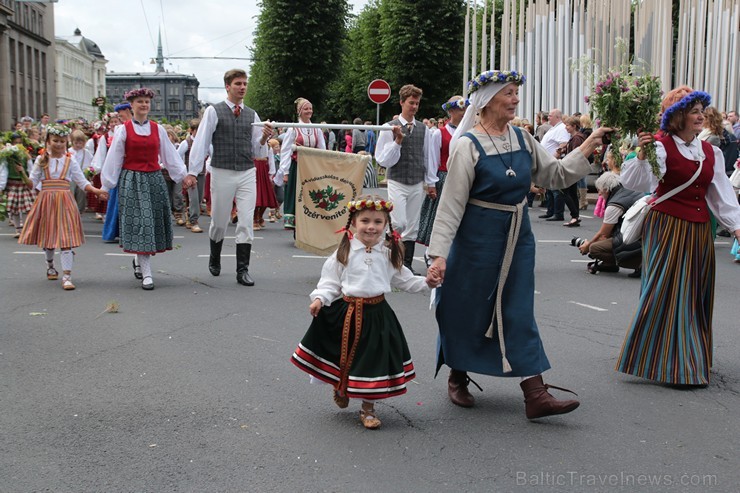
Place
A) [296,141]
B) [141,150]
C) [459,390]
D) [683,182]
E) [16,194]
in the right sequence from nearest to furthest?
[459,390]
[683,182]
[141,150]
[296,141]
[16,194]

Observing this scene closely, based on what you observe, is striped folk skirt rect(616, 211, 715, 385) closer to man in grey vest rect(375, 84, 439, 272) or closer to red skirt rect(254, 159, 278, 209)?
man in grey vest rect(375, 84, 439, 272)

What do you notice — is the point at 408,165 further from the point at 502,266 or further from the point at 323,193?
the point at 502,266

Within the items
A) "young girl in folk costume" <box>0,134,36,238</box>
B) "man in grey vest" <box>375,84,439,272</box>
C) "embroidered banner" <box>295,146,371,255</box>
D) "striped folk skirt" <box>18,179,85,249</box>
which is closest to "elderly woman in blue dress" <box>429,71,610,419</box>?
"man in grey vest" <box>375,84,439,272</box>

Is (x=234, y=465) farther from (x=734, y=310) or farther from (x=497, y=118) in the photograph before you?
(x=734, y=310)

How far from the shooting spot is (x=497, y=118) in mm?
5012


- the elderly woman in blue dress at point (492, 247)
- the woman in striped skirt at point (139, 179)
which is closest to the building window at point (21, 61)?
the woman in striped skirt at point (139, 179)

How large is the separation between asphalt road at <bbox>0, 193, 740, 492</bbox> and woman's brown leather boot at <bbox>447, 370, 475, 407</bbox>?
0.22 feet

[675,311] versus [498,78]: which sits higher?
[498,78]

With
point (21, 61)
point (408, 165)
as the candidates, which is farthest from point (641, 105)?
point (21, 61)

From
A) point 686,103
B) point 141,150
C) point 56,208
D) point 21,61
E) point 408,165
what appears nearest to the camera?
point 686,103

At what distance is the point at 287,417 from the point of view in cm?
499

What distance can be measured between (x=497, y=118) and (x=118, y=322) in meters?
4.13

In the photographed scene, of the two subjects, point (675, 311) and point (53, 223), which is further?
point (53, 223)

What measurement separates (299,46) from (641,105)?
139 feet
